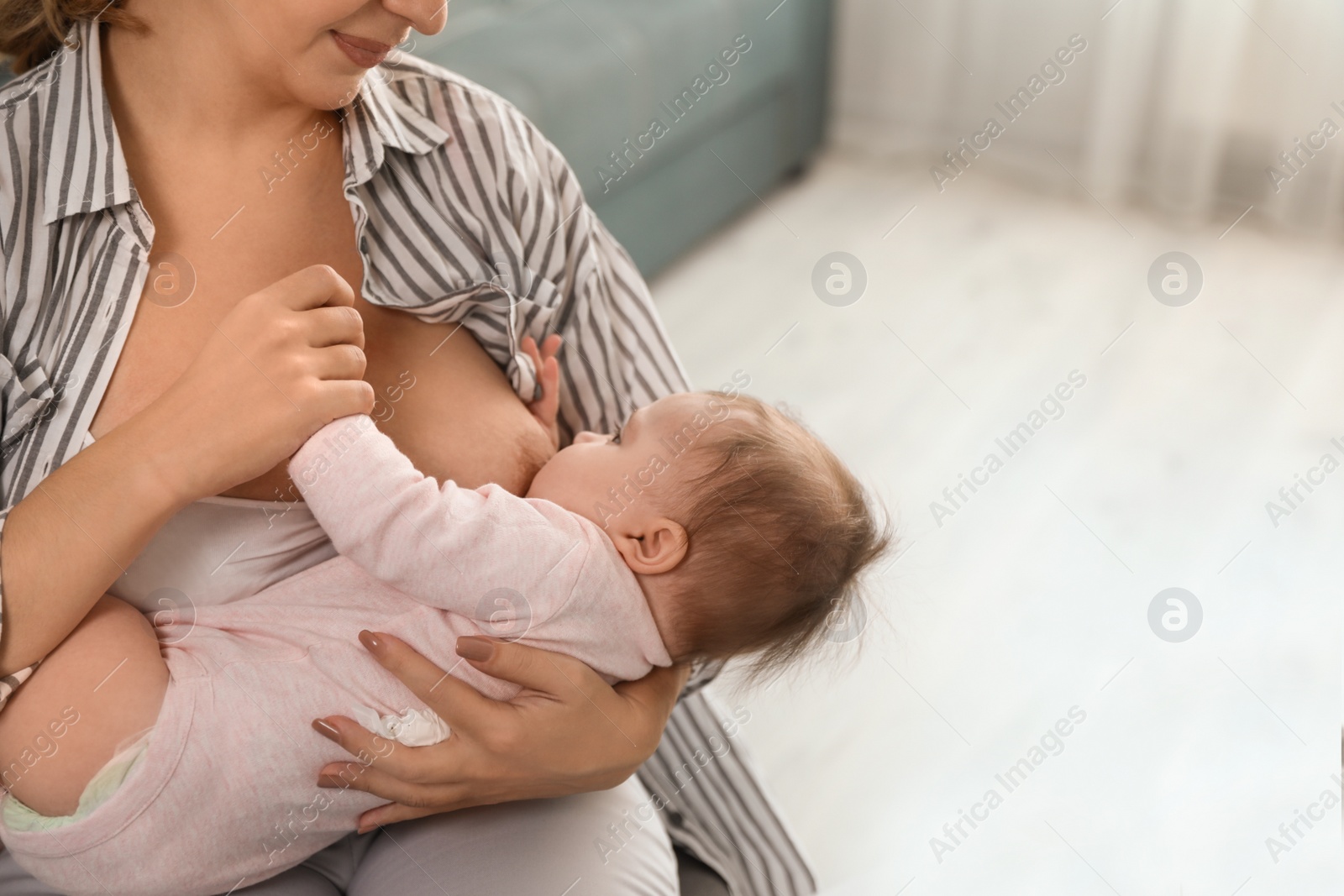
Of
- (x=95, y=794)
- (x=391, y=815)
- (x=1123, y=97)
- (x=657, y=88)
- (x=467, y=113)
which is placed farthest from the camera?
(x=1123, y=97)

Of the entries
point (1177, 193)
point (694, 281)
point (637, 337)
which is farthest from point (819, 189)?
point (637, 337)

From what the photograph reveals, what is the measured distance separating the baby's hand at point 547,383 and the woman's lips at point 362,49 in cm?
32

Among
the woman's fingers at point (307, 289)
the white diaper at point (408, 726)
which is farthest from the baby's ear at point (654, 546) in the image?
the woman's fingers at point (307, 289)

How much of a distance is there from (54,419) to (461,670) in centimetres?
42

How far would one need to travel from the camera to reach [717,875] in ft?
4.06

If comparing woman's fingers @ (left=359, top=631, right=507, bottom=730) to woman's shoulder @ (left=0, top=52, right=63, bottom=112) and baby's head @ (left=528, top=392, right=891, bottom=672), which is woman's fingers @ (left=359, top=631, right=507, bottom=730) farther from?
woman's shoulder @ (left=0, top=52, right=63, bottom=112)

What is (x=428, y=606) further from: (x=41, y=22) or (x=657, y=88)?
(x=657, y=88)

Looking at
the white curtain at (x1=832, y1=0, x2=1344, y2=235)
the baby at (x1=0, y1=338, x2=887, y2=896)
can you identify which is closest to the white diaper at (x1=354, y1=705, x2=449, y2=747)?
the baby at (x1=0, y1=338, x2=887, y2=896)

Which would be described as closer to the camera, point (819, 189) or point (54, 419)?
point (54, 419)

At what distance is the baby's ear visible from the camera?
1082 mm

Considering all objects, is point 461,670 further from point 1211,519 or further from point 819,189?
point 819,189

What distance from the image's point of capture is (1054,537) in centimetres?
230

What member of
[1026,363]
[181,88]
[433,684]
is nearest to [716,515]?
[433,684]

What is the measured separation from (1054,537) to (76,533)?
6.11 ft
